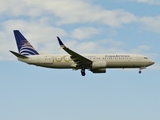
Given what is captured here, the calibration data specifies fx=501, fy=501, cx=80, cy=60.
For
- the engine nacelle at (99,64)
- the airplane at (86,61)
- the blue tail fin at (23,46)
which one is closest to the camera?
the engine nacelle at (99,64)

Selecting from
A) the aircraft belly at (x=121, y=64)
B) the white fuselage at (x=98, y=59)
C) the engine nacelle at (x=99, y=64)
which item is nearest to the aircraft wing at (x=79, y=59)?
the engine nacelle at (x=99, y=64)

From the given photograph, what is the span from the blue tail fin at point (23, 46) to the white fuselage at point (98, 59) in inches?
143

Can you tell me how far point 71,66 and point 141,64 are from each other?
40.1ft

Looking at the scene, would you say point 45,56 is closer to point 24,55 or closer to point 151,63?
point 24,55

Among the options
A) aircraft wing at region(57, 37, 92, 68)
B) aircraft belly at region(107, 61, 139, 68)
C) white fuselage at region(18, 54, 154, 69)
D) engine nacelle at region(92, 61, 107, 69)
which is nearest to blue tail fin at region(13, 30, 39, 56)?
white fuselage at region(18, 54, 154, 69)

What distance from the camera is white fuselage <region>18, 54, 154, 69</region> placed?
86.3 meters

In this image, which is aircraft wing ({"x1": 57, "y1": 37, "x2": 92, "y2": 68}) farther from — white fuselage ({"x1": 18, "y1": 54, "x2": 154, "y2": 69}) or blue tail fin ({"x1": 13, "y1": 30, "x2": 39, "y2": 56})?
blue tail fin ({"x1": 13, "y1": 30, "x2": 39, "y2": 56})

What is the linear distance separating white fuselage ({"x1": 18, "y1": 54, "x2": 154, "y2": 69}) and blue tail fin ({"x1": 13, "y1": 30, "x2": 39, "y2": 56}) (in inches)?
143

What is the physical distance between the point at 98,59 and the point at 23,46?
1577 cm

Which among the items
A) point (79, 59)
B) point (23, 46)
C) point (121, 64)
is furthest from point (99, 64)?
point (23, 46)

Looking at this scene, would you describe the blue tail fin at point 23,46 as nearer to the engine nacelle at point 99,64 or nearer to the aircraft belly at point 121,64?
the engine nacelle at point 99,64

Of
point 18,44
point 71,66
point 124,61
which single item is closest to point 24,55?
point 18,44

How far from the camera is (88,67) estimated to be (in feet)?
288

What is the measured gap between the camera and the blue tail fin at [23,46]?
92.8 m
